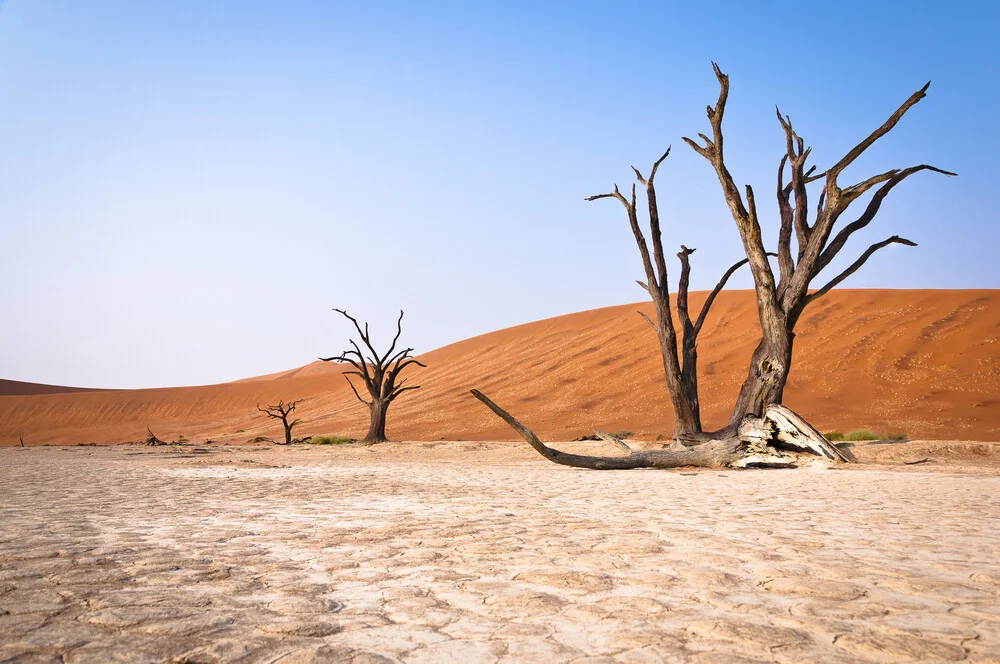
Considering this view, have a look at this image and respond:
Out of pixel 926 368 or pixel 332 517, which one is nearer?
pixel 332 517

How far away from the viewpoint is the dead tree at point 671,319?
1132 centimetres

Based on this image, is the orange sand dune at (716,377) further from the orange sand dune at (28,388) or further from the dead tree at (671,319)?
the orange sand dune at (28,388)

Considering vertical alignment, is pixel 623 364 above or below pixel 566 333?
below

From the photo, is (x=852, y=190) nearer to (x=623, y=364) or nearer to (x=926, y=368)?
(x=926, y=368)

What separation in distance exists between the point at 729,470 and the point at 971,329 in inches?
592

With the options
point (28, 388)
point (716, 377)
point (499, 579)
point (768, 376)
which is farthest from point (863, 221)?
point (28, 388)

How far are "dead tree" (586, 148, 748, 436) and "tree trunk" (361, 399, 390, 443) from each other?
9.16m

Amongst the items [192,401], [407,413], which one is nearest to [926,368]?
[407,413]

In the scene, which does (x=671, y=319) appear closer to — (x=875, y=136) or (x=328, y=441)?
(x=875, y=136)

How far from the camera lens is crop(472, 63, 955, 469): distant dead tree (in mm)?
9555

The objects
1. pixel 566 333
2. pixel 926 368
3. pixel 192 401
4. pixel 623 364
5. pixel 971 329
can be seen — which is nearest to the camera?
pixel 926 368

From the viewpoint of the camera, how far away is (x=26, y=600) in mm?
2395

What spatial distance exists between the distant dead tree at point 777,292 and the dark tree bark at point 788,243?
14 millimetres

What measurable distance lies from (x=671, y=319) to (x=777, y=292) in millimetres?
1897
